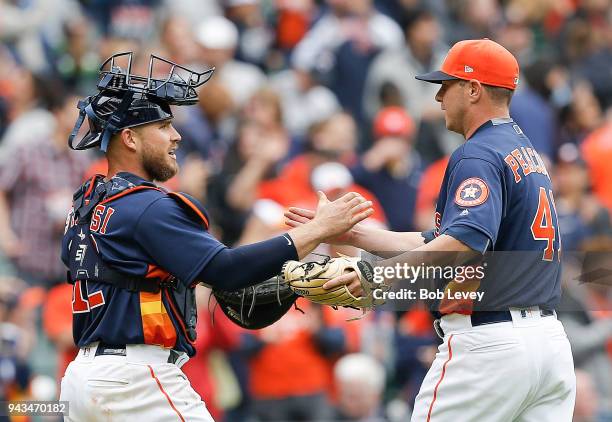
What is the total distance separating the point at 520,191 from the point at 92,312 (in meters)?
2.11

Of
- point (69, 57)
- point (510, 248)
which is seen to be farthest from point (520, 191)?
point (69, 57)

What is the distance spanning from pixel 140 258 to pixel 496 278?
5.53 feet

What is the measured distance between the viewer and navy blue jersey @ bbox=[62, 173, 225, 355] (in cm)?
552

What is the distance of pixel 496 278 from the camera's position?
5664 millimetres

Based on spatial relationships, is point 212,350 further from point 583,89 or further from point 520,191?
point 583,89

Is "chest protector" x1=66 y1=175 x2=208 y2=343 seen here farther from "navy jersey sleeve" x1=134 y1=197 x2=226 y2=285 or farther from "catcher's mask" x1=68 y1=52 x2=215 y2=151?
"catcher's mask" x1=68 y1=52 x2=215 y2=151

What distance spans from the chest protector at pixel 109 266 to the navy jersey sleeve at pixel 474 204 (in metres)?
1.19

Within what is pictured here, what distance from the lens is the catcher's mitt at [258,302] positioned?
603 cm

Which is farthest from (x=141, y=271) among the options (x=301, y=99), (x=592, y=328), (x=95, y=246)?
(x=301, y=99)

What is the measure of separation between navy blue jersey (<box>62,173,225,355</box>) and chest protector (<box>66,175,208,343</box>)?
0.01 m

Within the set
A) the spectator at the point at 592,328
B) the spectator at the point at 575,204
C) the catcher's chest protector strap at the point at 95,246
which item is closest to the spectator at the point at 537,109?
the spectator at the point at 575,204

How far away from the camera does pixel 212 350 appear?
930 cm

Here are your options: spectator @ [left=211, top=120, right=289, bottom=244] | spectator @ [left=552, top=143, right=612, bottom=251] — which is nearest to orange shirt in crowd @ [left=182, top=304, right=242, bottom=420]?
spectator @ [left=211, top=120, right=289, bottom=244]
